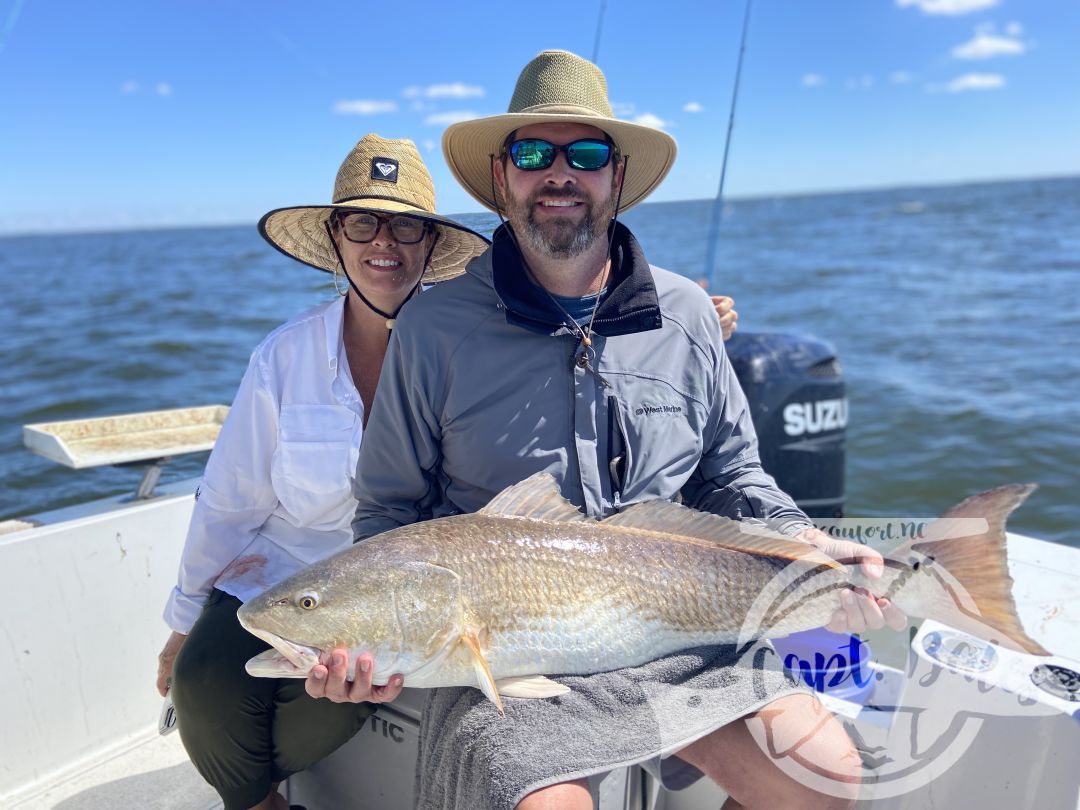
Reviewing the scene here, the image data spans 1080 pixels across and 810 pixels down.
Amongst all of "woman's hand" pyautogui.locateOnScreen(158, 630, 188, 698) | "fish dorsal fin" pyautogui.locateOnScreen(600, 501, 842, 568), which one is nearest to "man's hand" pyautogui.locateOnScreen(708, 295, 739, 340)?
"fish dorsal fin" pyautogui.locateOnScreen(600, 501, 842, 568)

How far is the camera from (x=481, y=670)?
201cm

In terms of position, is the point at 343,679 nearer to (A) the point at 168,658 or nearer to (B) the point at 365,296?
(A) the point at 168,658

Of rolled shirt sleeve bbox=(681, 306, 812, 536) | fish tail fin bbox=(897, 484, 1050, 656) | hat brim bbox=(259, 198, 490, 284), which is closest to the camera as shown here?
fish tail fin bbox=(897, 484, 1050, 656)

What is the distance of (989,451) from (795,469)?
23.1ft

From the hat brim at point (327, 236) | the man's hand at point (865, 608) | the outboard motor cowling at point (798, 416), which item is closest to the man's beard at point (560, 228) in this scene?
the hat brim at point (327, 236)

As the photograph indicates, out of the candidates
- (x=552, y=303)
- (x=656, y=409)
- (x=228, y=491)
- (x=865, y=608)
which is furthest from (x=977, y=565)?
(x=228, y=491)

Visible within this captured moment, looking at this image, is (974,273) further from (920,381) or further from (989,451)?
(989,451)

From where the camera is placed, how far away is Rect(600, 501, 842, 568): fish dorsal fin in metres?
2.30

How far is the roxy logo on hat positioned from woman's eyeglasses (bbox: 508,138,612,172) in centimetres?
61

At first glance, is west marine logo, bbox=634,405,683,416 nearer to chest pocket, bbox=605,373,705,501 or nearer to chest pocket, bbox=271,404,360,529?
chest pocket, bbox=605,373,705,501

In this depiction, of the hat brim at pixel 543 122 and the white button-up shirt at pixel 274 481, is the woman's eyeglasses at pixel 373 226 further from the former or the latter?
the white button-up shirt at pixel 274 481

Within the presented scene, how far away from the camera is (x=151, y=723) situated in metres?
3.72

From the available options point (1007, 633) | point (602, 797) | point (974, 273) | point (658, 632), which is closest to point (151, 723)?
point (602, 797)

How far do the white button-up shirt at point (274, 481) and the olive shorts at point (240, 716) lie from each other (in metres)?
0.16
